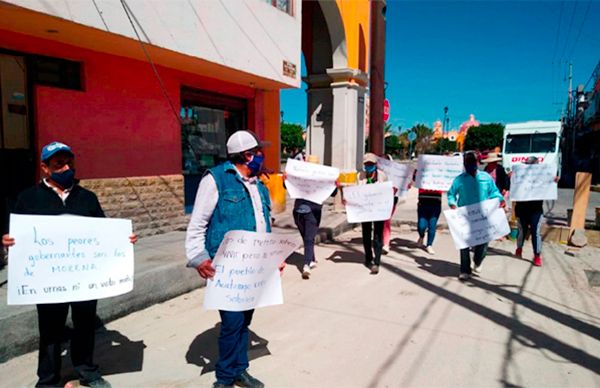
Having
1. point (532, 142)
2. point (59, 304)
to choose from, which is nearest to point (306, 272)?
point (59, 304)

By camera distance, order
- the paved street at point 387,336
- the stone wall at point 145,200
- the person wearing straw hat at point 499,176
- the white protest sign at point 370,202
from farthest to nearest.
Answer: the person wearing straw hat at point 499,176
the stone wall at point 145,200
the white protest sign at point 370,202
the paved street at point 387,336

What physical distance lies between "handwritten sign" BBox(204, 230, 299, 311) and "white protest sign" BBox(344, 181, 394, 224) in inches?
129

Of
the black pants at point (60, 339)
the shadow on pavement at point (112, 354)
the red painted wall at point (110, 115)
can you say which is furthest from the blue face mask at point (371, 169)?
the black pants at point (60, 339)

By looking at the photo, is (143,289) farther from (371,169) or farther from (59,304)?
(371,169)

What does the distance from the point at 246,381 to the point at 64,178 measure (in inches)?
74.8

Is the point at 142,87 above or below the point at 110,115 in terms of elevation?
above

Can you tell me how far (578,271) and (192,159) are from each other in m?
7.37

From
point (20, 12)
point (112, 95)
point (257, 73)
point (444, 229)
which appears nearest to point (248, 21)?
point (257, 73)

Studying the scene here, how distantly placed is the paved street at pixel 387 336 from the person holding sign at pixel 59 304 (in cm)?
36

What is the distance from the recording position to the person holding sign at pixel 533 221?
6641mm

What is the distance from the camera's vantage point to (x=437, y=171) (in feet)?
24.2

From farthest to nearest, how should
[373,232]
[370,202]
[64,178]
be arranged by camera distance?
[373,232]
[370,202]
[64,178]

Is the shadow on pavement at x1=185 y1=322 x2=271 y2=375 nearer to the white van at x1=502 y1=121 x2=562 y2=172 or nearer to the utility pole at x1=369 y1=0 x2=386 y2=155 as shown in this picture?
the utility pole at x1=369 y1=0 x2=386 y2=155

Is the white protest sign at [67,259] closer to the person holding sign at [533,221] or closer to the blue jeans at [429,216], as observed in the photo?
the blue jeans at [429,216]
